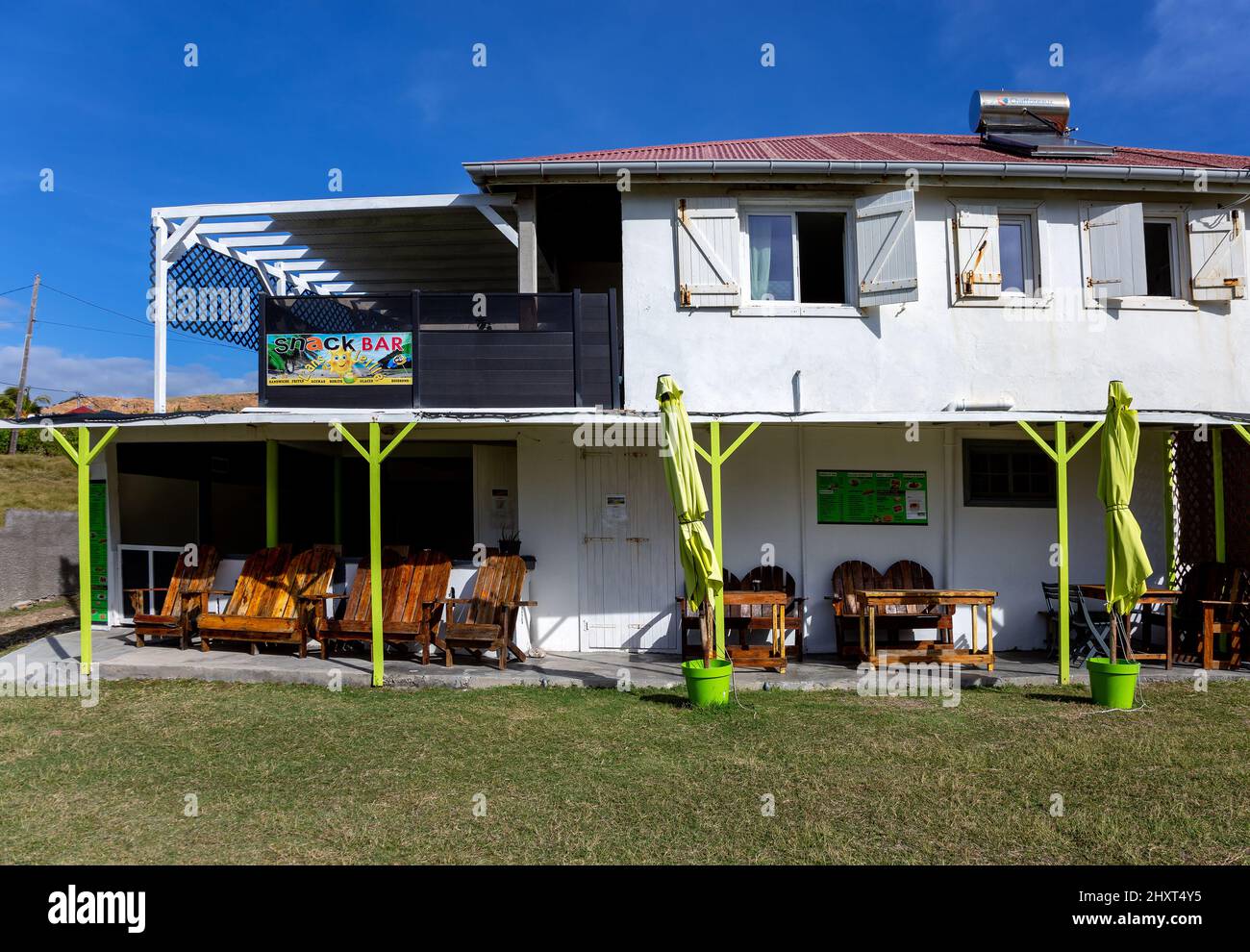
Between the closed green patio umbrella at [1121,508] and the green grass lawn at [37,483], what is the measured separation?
60.9 ft

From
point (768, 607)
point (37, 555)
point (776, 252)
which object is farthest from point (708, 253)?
point (37, 555)

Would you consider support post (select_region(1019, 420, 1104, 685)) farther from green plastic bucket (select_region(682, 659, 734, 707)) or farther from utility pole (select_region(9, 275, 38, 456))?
utility pole (select_region(9, 275, 38, 456))

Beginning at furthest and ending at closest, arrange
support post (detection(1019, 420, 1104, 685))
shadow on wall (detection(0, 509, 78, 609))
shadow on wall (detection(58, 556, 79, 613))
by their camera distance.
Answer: shadow on wall (detection(58, 556, 79, 613)) < shadow on wall (detection(0, 509, 78, 609)) < support post (detection(1019, 420, 1104, 685))

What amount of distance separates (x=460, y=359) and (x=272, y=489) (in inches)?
120

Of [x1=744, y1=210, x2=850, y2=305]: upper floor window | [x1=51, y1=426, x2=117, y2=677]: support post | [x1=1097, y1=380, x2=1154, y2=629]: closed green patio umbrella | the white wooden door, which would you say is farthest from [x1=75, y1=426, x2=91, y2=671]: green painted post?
[x1=1097, y1=380, x2=1154, y2=629]: closed green patio umbrella

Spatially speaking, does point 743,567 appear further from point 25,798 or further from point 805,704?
point 25,798

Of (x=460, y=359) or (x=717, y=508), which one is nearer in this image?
(x=717, y=508)

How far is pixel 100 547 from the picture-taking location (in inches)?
401

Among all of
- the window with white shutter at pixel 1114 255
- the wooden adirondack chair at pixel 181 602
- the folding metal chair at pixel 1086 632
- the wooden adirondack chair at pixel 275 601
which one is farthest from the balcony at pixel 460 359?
the window with white shutter at pixel 1114 255

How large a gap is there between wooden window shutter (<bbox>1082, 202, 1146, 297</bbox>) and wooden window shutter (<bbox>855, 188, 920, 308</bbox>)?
6.79 ft

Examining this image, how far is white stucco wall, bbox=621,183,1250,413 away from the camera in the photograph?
8.78 m

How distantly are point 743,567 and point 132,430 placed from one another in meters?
6.97

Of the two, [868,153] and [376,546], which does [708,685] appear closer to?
[376,546]
